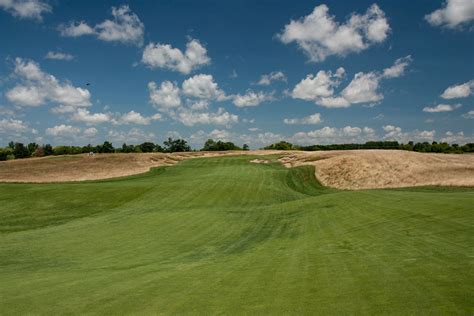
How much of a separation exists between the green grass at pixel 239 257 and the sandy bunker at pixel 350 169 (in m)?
21.4

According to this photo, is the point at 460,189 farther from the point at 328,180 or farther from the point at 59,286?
the point at 59,286

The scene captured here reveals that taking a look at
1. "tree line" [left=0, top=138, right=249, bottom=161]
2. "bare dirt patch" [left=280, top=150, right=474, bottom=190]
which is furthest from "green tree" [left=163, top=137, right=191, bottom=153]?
"bare dirt patch" [left=280, top=150, right=474, bottom=190]

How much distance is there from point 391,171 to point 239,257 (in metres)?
41.5

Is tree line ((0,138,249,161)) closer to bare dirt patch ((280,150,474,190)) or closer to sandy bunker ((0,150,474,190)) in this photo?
sandy bunker ((0,150,474,190))

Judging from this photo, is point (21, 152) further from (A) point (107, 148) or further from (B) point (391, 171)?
(B) point (391, 171)

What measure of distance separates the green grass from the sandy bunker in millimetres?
21380

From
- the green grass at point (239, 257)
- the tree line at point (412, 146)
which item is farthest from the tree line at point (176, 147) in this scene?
the green grass at point (239, 257)

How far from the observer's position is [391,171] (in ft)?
167

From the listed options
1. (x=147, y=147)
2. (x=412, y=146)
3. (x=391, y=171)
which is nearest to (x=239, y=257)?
(x=391, y=171)

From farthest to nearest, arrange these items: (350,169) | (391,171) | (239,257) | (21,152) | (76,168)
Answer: (21,152)
(76,168)
(350,169)
(391,171)
(239,257)

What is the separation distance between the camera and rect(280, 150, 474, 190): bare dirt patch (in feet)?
148

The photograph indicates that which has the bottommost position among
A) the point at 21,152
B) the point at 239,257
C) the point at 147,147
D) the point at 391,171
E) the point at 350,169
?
the point at 239,257

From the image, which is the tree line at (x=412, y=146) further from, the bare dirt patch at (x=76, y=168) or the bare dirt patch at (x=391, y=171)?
the bare dirt patch at (x=76, y=168)

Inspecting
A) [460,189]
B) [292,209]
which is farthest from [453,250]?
[460,189]
